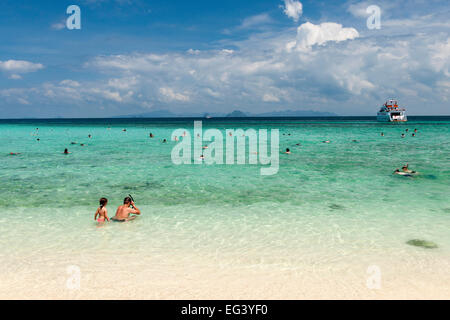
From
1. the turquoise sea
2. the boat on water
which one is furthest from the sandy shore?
the boat on water

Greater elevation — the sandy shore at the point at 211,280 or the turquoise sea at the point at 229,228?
the turquoise sea at the point at 229,228

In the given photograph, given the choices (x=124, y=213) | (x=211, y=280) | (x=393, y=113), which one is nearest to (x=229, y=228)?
(x=211, y=280)

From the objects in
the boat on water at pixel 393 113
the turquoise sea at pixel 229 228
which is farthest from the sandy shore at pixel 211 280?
the boat on water at pixel 393 113

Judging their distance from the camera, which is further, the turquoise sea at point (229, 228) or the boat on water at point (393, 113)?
the boat on water at point (393, 113)

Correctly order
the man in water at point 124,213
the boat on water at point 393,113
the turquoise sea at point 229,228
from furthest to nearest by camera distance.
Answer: the boat on water at point 393,113 < the man in water at point 124,213 < the turquoise sea at point 229,228

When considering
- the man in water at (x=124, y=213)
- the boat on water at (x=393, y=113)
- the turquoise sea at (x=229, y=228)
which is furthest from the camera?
the boat on water at (x=393, y=113)

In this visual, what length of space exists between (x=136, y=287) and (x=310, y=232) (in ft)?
19.0

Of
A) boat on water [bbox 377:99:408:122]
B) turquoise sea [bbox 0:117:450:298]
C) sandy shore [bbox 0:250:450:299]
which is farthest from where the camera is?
boat on water [bbox 377:99:408:122]

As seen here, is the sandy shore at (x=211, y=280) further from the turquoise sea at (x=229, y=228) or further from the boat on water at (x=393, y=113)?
the boat on water at (x=393, y=113)

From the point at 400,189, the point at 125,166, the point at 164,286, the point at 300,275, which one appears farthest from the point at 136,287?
the point at 125,166

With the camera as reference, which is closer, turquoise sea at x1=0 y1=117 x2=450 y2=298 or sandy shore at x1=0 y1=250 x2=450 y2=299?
sandy shore at x1=0 y1=250 x2=450 y2=299

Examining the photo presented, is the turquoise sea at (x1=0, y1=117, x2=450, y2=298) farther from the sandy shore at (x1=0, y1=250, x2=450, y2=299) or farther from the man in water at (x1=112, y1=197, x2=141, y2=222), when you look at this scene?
the man in water at (x1=112, y1=197, x2=141, y2=222)

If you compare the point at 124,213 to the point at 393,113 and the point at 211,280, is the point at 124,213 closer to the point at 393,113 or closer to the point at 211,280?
the point at 211,280

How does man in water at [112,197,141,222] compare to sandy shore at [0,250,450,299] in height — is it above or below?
above
